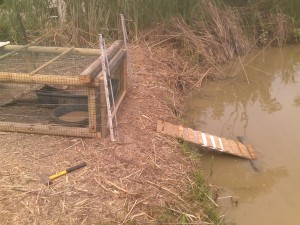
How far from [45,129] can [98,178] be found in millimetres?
971

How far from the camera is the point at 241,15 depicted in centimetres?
906

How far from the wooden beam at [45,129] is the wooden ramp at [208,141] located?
0.89 meters

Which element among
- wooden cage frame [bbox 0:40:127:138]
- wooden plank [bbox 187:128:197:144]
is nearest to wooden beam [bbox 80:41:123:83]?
wooden cage frame [bbox 0:40:127:138]

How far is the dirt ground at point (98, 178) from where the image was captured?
2824 mm

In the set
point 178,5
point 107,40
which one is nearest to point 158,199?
point 107,40

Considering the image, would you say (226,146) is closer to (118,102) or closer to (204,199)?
(204,199)

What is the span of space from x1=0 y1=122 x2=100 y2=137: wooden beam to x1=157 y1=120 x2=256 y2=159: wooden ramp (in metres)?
0.89

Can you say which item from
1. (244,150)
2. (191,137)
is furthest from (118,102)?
(244,150)

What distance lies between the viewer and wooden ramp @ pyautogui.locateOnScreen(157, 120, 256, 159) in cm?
426

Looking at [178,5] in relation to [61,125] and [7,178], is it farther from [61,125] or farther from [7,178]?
[7,178]

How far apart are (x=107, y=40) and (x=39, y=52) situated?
2.91 m

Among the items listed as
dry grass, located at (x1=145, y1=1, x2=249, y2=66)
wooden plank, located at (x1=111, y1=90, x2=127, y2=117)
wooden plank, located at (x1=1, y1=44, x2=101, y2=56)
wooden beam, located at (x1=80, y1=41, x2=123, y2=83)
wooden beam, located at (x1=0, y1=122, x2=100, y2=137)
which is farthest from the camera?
dry grass, located at (x1=145, y1=1, x2=249, y2=66)

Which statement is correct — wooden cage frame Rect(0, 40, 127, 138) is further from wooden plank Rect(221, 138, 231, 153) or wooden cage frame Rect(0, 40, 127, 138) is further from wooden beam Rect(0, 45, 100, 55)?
wooden plank Rect(221, 138, 231, 153)

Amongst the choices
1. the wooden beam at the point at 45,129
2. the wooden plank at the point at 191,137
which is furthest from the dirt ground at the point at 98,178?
the wooden plank at the point at 191,137
